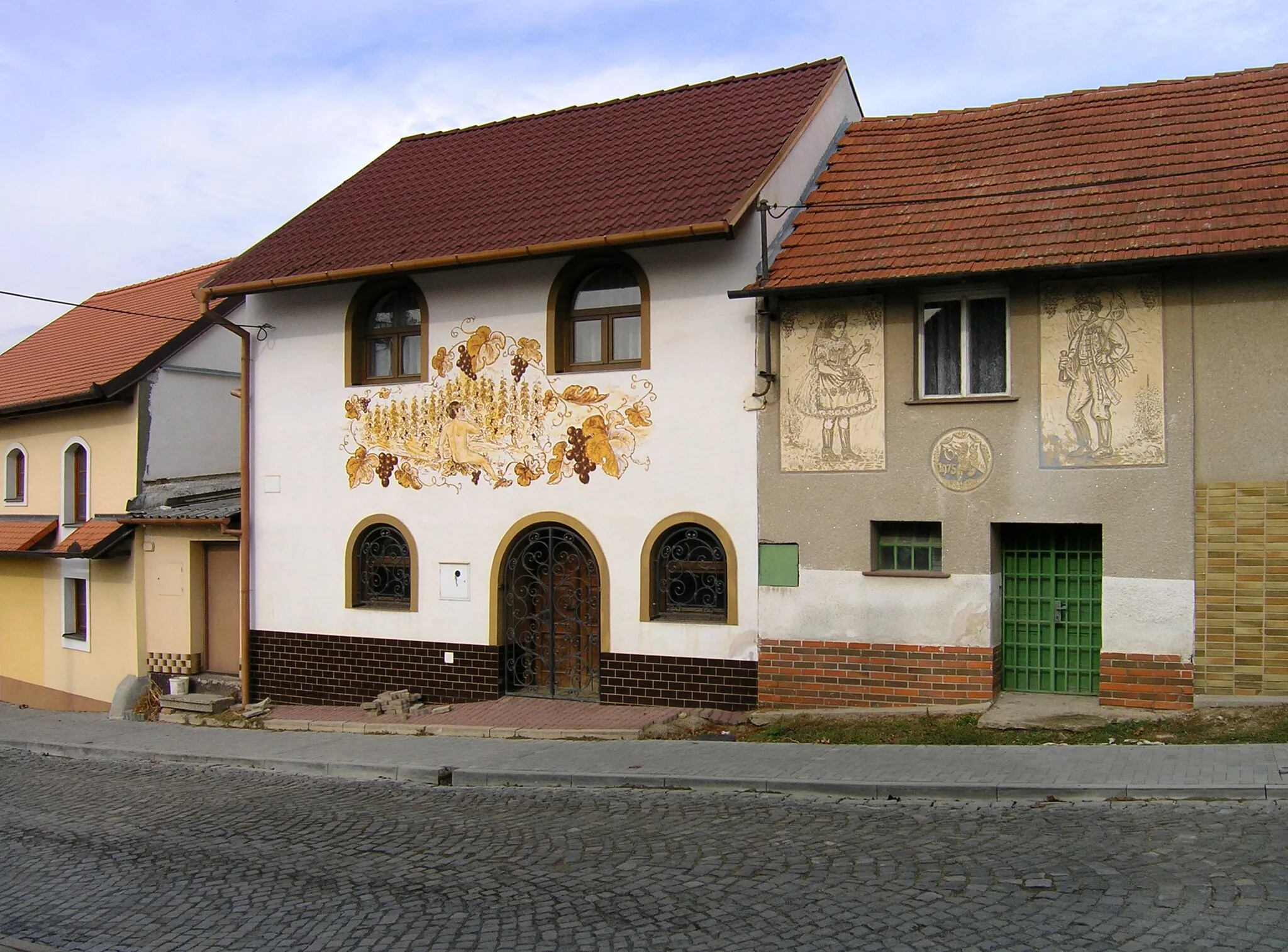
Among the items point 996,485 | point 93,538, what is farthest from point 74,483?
point 996,485

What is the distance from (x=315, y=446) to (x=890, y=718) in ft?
26.8

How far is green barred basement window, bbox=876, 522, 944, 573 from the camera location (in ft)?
39.3

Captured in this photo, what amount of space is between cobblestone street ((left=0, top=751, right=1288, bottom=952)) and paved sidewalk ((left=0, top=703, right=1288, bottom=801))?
0.21m

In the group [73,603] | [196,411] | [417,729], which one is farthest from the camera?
[73,603]

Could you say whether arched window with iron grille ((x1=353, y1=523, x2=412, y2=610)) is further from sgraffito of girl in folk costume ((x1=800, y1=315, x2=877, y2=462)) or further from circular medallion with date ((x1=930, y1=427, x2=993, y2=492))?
circular medallion with date ((x1=930, y1=427, x2=993, y2=492))

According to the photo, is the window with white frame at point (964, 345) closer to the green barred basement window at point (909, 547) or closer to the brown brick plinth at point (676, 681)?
the green barred basement window at point (909, 547)

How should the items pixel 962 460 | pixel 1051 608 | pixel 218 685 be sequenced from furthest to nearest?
pixel 218 685, pixel 1051 608, pixel 962 460

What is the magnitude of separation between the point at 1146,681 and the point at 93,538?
49.4 ft

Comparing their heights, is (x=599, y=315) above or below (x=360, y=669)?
above

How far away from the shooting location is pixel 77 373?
19.8m

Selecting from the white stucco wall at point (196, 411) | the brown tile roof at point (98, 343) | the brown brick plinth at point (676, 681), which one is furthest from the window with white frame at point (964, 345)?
the brown tile roof at point (98, 343)

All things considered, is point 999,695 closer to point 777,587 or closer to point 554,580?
point 777,587

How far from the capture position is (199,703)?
52.2 feet

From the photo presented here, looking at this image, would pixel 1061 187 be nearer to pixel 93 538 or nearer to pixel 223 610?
pixel 223 610
